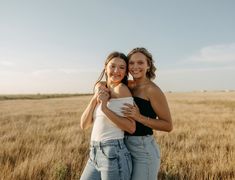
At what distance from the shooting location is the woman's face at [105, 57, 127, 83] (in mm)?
3309

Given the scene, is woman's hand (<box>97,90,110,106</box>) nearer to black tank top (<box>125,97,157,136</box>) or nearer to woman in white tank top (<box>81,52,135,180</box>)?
woman in white tank top (<box>81,52,135,180</box>)

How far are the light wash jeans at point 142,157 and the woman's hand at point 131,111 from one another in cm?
23

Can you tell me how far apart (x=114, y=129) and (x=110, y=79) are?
1.60 ft

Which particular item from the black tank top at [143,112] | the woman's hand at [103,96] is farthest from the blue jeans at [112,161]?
Result: the woman's hand at [103,96]

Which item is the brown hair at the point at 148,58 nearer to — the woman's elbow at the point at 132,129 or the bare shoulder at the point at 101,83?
the bare shoulder at the point at 101,83

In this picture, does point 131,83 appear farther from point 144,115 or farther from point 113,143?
point 113,143

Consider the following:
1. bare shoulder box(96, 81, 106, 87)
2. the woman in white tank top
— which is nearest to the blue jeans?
the woman in white tank top

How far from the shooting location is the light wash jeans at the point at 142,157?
3.24 metres

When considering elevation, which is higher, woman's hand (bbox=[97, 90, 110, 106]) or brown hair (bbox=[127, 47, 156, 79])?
brown hair (bbox=[127, 47, 156, 79])

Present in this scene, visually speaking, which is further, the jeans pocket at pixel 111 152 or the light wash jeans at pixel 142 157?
the light wash jeans at pixel 142 157

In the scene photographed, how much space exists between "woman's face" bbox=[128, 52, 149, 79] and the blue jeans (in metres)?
0.72

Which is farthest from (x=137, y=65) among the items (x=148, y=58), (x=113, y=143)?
(x=113, y=143)

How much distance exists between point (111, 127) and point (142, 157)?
16.0 inches

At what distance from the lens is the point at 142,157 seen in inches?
128
